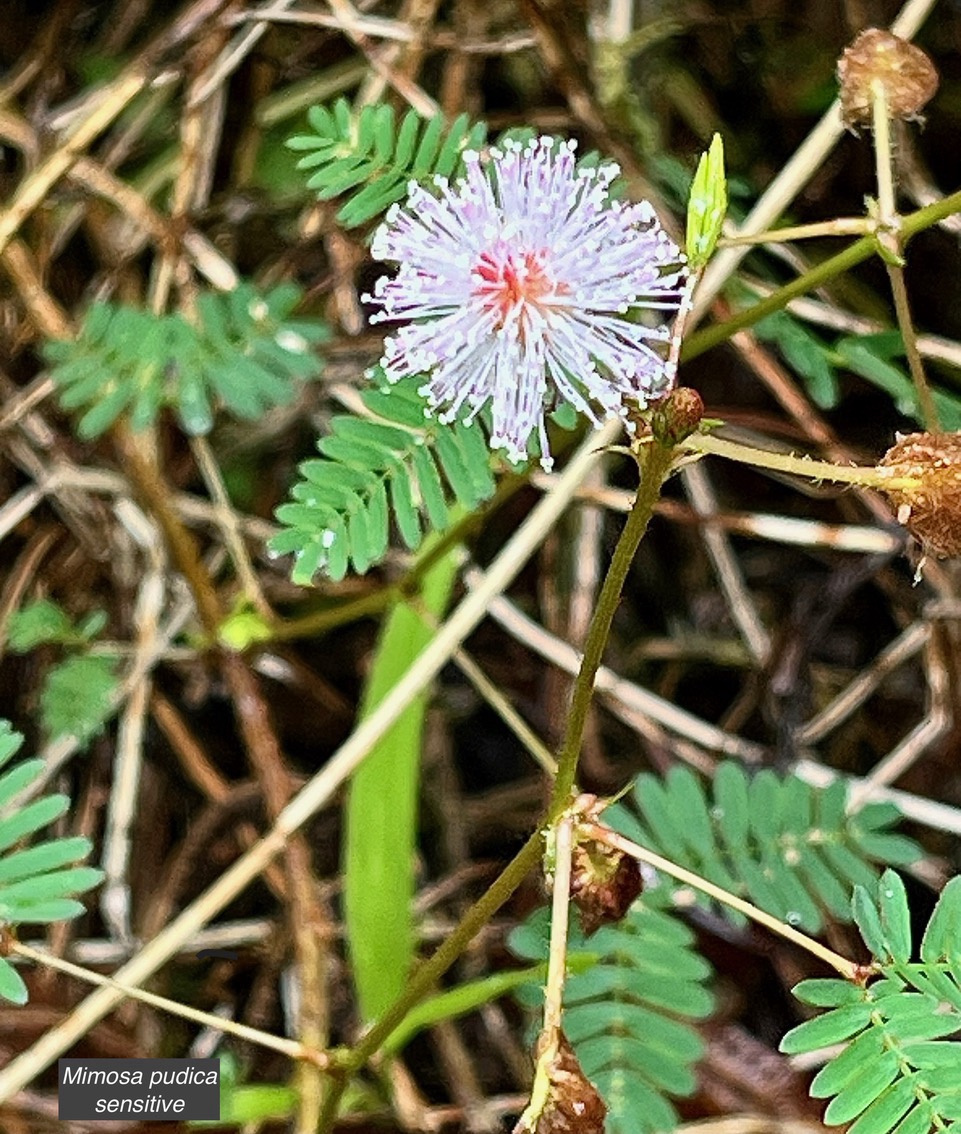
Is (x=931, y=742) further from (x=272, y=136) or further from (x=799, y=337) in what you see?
(x=272, y=136)

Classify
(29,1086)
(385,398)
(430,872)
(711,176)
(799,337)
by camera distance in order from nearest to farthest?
(711,176)
(385,398)
(799,337)
(29,1086)
(430,872)

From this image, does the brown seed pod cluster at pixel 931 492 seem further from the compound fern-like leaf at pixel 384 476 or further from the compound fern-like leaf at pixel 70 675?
the compound fern-like leaf at pixel 70 675

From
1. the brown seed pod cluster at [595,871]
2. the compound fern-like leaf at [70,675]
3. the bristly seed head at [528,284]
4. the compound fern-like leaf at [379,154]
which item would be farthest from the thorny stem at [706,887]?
the compound fern-like leaf at [70,675]

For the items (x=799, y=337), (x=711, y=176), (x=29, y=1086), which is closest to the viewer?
(x=711, y=176)

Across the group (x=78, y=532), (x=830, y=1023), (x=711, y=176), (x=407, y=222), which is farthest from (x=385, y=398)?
(x=78, y=532)

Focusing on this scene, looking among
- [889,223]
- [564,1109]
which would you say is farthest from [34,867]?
[889,223]

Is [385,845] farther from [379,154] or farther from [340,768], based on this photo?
[379,154]
